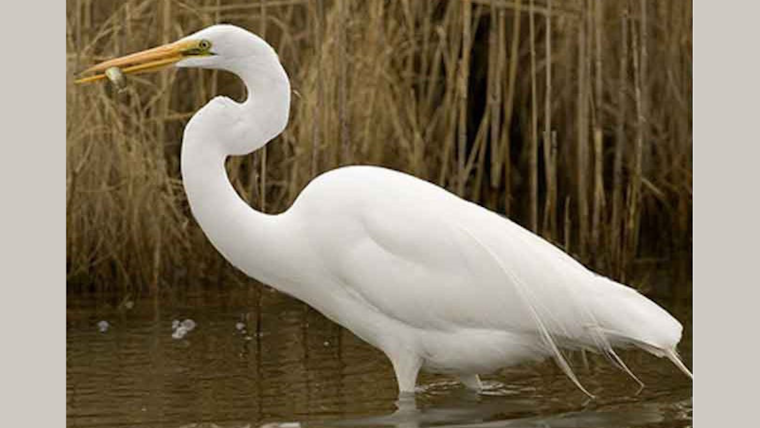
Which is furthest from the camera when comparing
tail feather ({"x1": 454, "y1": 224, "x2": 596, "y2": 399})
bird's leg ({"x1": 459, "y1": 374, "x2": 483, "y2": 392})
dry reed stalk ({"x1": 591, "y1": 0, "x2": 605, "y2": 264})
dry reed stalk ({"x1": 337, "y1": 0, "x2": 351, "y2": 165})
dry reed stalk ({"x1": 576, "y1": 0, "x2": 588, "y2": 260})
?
dry reed stalk ({"x1": 576, "y1": 0, "x2": 588, "y2": 260})

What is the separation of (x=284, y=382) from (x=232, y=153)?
1060 millimetres

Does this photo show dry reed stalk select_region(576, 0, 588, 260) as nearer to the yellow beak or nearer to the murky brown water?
the murky brown water

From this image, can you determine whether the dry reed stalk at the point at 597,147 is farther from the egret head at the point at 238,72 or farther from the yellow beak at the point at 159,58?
the yellow beak at the point at 159,58

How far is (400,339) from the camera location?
5.29 meters

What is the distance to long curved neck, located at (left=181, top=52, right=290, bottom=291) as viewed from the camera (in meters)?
5.21

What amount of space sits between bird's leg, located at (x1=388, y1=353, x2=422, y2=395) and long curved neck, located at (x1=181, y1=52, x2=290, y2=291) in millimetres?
482

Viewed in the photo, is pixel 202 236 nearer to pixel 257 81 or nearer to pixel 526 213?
pixel 526 213

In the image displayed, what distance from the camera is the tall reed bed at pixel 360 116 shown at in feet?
23.5

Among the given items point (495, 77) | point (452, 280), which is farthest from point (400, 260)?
point (495, 77)

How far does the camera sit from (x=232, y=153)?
5.30 metres

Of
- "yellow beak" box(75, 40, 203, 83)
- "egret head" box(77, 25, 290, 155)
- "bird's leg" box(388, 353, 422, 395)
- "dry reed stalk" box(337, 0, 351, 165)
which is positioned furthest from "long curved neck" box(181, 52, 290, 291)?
"dry reed stalk" box(337, 0, 351, 165)

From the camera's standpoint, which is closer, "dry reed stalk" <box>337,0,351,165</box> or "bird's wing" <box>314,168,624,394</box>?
"bird's wing" <box>314,168,624,394</box>

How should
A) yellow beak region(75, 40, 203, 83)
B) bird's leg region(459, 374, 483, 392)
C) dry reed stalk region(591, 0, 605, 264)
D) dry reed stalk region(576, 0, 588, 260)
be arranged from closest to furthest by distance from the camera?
yellow beak region(75, 40, 203, 83)
bird's leg region(459, 374, 483, 392)
dry reed stalk region(591, 0, 605, 264)
dry reed stalk region(576, 0, 588, 260)

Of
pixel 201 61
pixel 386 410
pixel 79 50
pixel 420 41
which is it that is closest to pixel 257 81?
pixel 201 61
